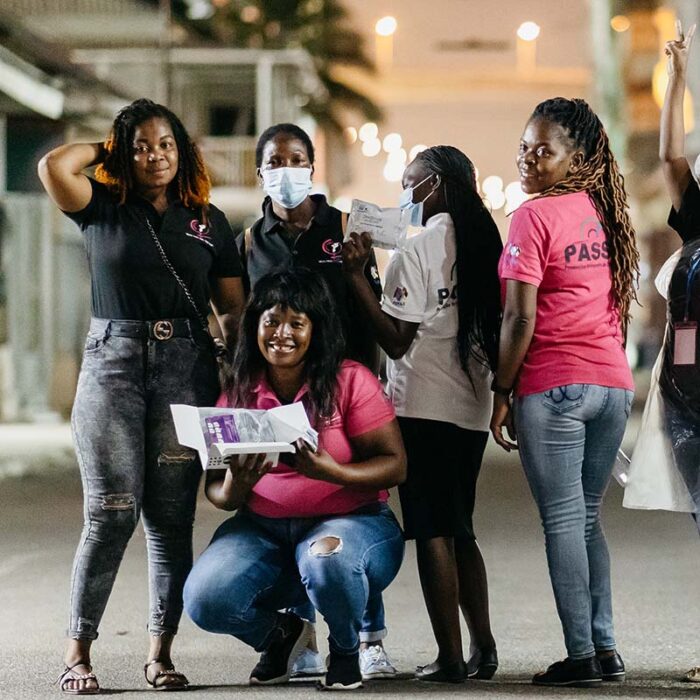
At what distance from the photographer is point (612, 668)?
5531 mm

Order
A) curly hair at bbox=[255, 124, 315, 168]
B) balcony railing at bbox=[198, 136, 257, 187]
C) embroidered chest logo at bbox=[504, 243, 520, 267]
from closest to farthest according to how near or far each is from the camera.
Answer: embroidered chest logo at bbox=[504, 243, 520, 267], curly hair at bbox=[255, 124, 315, 168], balcony railing at bbox=[198, 136, 257, 187]

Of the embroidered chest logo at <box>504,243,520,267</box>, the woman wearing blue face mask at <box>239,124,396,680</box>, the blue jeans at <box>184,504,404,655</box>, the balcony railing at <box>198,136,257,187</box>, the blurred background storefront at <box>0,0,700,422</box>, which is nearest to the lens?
the blue jeans at <box>184,504,404,655</box>

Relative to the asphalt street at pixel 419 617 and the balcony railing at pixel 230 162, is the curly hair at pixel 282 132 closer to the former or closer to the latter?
the asphalt street at pixel 419 617

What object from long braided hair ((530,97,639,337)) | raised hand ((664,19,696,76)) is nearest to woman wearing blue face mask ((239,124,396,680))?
long braided hair ((530,97,639,337))

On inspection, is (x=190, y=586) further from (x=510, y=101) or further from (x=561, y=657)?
(x=510, y=101)

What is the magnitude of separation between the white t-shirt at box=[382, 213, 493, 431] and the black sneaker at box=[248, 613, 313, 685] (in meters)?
0.91

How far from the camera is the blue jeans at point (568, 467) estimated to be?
17.6ft

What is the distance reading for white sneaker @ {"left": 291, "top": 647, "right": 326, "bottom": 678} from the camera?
5.70 metres

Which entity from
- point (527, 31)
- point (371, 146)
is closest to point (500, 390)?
point (527, 31)

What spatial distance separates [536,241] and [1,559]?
185 inches

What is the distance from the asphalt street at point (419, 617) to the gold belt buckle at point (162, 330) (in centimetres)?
129

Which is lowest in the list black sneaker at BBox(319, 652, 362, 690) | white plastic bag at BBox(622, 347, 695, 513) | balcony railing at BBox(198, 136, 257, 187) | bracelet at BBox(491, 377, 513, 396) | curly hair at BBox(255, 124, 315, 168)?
black sneaker at BBox(319, 652, 362, 690)

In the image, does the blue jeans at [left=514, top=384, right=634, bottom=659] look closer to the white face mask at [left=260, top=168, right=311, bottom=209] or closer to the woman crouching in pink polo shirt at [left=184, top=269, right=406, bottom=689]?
the woman crouching in pink polo shirt at [left=184, top=269, right=406, bottom=689]

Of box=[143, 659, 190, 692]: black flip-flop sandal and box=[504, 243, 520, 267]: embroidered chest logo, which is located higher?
box=[504, 243, 520, 267]: embroidered chest logo
